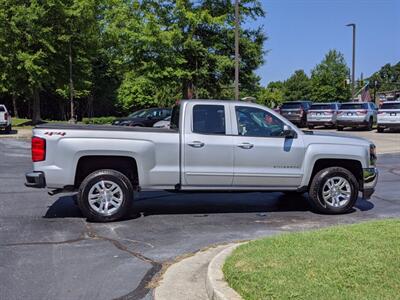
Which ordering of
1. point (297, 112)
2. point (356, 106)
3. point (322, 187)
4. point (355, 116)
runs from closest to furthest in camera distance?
point (322, 187) < point (355, 116) < point (356, 106) < point (297, 112)

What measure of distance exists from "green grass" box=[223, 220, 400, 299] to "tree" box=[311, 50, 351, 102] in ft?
230

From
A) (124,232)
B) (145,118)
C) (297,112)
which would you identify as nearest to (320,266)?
(124,232)

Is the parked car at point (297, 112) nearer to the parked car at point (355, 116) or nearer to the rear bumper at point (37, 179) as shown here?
the parked car at point (355, 116)

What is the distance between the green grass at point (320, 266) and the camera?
437cm

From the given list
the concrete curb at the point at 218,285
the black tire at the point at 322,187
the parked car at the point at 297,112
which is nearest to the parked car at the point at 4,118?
the parked car at the point at 297,112

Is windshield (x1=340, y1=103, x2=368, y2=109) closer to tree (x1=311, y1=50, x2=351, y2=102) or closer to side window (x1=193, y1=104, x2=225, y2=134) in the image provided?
side window (x1=193, y1=104, x2=225, y2=134)

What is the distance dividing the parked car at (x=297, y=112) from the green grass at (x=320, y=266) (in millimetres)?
27138

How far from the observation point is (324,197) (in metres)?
8.80

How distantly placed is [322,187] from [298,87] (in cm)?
8545

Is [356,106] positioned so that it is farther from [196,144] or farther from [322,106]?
[196,144]

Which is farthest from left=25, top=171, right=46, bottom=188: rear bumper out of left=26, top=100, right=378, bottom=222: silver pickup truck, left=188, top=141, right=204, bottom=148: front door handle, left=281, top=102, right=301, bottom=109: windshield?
left=281, top=102, right=301, bottom=109: windshield

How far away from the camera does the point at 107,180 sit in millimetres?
8094

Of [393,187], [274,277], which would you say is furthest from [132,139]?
[393,187]

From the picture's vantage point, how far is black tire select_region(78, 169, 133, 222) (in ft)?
26.2
